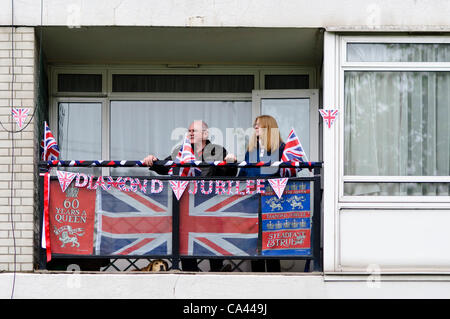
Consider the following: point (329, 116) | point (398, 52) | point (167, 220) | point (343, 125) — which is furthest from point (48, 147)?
point (398, 52)

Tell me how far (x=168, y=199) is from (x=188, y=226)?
34 centimetres

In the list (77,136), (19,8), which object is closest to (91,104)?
(77,136)

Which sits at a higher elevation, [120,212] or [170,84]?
[170,84]

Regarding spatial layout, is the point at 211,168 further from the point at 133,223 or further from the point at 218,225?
the point at 133,223

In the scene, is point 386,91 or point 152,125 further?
point 152,125

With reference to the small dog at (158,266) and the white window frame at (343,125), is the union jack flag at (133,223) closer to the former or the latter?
the small dog at (158,266)

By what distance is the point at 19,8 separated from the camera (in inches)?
304

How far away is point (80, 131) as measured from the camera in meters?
9.40

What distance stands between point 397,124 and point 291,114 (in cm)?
181

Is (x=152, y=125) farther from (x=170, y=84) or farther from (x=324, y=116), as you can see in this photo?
(x=324, y=116)

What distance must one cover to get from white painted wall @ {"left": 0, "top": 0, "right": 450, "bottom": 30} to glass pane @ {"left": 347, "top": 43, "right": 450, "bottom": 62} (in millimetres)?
209

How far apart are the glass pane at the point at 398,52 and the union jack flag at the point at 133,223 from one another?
2.40m

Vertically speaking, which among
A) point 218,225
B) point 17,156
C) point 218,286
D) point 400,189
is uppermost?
point 17,156
